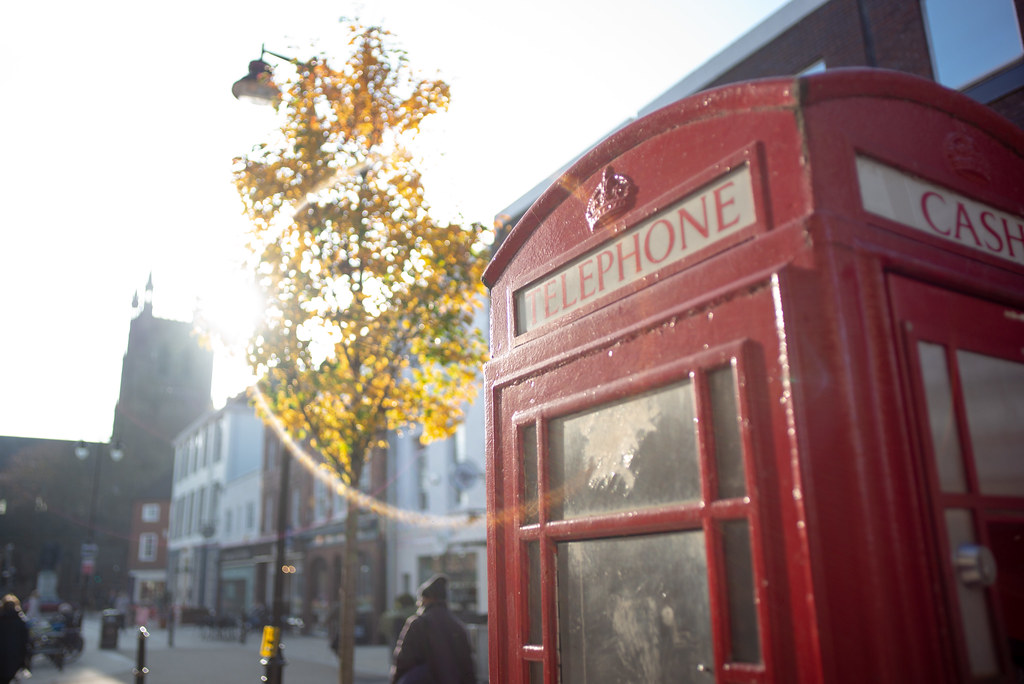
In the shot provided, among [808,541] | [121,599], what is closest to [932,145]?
[808,541]

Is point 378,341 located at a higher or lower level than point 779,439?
higher

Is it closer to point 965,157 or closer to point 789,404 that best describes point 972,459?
point 789,404

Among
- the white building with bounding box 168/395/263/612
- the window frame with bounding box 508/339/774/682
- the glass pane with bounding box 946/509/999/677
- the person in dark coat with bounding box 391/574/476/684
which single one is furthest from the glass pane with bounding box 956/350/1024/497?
the white building with bounding box 168/395/263/612

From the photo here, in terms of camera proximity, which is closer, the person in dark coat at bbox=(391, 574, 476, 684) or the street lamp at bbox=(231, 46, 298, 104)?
the person in dark coat at bbox=(391, 574, 476, 684)

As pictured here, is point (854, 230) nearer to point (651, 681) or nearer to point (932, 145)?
point (932, 145)

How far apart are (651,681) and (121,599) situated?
46.0m

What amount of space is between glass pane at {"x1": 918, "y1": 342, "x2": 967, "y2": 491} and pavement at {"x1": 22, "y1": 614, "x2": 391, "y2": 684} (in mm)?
10065

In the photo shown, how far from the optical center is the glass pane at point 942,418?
1716 millimetres

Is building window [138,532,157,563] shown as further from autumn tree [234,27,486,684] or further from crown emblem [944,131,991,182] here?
crown emblem [944,131,991,182]

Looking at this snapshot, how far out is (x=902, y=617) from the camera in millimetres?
1558

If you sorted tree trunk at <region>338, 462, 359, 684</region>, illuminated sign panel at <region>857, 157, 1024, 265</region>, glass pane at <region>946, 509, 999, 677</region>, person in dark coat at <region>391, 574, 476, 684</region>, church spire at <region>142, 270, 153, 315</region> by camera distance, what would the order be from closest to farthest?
glass pane at <region>946, 509, 999, 677</region> → illuminated sign panel at <region>857, 157, 1024, 265</region> → person in dark coat at <region>391, 574, 476, 684</region> → tree trunk at <region>338, 462, 359, 684</region> → church spire at <region>142, 270, 153, 315</region>

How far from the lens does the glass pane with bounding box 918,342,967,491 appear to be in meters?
1.72

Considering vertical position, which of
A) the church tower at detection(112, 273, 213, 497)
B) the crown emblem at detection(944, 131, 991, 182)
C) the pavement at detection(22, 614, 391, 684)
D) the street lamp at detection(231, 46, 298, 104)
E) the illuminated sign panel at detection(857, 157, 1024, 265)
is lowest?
the pavement at detection(22, 614, 391, 684)

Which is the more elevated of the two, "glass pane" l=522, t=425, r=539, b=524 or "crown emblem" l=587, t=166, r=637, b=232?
"crown emblem" l=587, t=166, r=637, b=232
